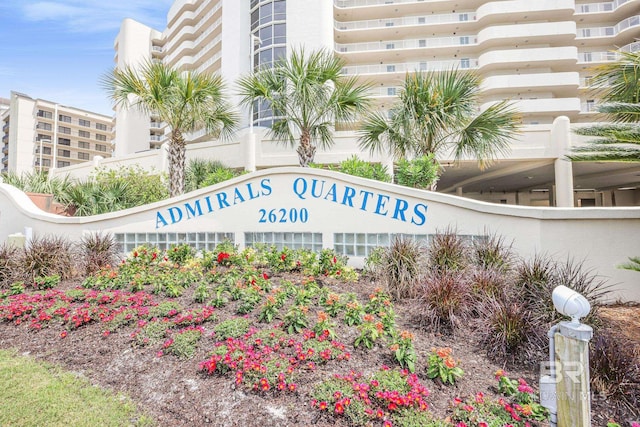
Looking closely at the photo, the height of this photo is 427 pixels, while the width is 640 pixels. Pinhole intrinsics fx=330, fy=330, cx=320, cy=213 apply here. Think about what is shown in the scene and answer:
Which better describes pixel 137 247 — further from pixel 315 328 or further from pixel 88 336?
pixel 315 328

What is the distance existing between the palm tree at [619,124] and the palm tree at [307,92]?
599cm

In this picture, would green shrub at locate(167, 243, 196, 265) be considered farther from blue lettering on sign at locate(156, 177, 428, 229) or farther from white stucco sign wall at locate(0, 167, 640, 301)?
blue lettering on sign at locate(156, 177, 428, 229)

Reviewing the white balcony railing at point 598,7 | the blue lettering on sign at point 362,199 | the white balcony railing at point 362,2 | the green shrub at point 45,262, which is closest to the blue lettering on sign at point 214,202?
the blue lettering on sign at point 362,199

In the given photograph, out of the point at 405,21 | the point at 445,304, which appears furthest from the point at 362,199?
the point at 405,21

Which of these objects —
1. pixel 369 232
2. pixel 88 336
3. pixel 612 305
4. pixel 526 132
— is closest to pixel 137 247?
pixel 88 336

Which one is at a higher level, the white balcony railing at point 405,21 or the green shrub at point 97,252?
the white balcony railing at point 405,21

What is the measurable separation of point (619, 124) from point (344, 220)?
5262mm

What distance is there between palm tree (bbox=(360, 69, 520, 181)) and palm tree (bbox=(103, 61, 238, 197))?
6323 mm

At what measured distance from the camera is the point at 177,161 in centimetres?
1158

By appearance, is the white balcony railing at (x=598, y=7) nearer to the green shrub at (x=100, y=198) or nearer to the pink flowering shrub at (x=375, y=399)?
the green shrub at (x=100, y=198)

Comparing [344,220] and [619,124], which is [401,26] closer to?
[619,124]

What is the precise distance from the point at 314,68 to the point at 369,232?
214 inches

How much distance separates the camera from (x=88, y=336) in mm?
4754

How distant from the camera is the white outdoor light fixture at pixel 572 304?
235 cm
